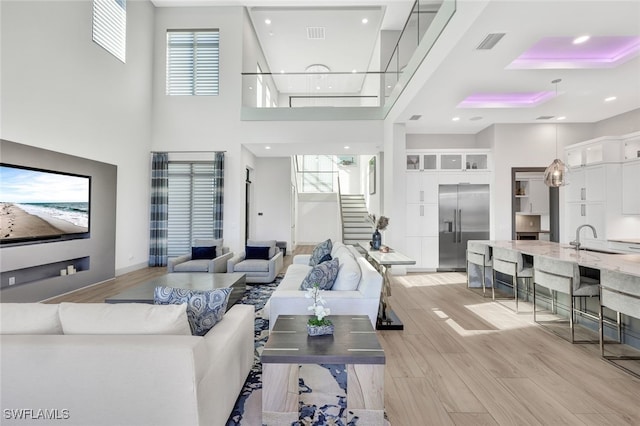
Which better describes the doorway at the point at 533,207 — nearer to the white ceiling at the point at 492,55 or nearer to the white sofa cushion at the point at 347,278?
the white ceiling at the point at 492,55

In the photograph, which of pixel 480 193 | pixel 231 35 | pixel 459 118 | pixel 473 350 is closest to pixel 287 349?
pixel 473 350

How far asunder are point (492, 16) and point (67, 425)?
4.11m

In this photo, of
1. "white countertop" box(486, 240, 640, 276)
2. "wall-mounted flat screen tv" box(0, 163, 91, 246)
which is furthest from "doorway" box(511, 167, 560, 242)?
"wall-mounted flat screen tv" box(0, 163, 91, 246)

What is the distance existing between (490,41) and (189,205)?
22.2 ft

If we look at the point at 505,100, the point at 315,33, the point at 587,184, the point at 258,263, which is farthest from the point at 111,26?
the point at 587,184

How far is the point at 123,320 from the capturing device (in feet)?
5.17

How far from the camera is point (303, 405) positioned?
2.17m

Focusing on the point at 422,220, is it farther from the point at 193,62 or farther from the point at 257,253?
the point at 193,62

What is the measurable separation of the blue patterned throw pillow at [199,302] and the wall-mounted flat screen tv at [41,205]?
12.1ft

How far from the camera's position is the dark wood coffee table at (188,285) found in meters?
3.61

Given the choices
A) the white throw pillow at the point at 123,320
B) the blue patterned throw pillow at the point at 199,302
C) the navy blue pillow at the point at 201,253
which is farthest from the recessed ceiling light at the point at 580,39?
the navy blue pillow at the point at 201,253

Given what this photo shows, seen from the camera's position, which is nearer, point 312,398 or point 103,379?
point 103,379

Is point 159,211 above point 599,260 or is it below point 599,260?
above

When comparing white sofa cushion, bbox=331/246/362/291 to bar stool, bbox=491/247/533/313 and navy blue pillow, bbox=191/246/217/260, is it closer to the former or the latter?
bar stool, bbox=491/247/533/313
